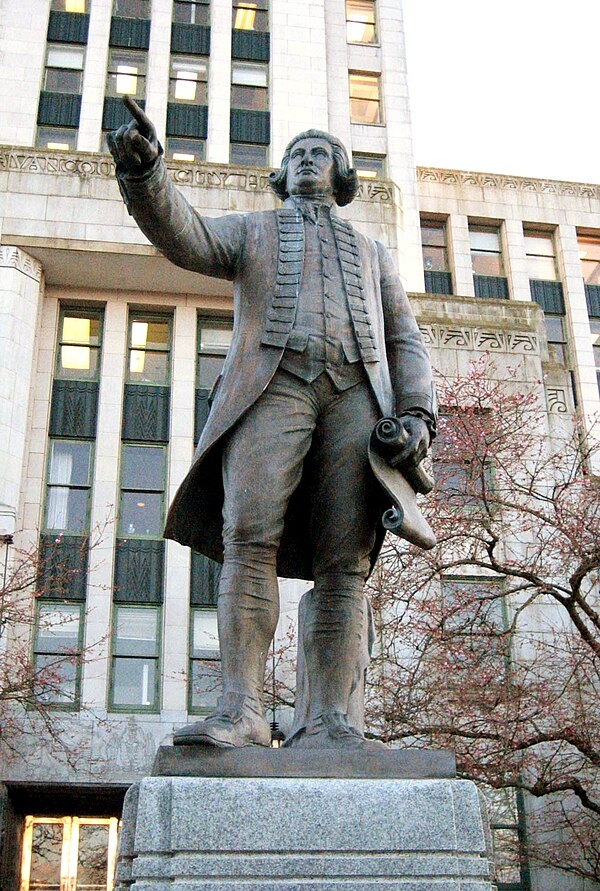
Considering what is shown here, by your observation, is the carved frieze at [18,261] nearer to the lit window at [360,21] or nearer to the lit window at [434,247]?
the lit window at [360,21]

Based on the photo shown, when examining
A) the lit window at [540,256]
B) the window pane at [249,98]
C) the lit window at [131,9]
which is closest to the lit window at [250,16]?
the window pane at [249,98]

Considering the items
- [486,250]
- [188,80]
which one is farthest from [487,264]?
[188,80]

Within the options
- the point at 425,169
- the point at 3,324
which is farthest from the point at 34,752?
the point at 425,169

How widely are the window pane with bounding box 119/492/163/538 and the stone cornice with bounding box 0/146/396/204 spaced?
29.5 feet

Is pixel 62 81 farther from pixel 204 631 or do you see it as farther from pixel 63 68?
pixel 204 631

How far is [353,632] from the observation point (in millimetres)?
5594

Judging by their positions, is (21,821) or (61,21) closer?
(21,821)

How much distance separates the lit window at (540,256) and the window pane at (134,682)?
2379 centimetres

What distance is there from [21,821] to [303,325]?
2308cm

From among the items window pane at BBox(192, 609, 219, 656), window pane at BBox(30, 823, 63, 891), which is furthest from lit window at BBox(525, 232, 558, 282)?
window pane at BBox(30, 823, 63, 891)

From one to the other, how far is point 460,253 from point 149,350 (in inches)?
635

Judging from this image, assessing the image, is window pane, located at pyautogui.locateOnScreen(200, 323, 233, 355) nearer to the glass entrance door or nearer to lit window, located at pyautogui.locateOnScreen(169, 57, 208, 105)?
lit window, located at pyautogui.locateOnScreen(169, 57, 208, 105)

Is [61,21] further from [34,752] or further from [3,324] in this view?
[34,752]

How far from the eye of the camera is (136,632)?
87.2ft
